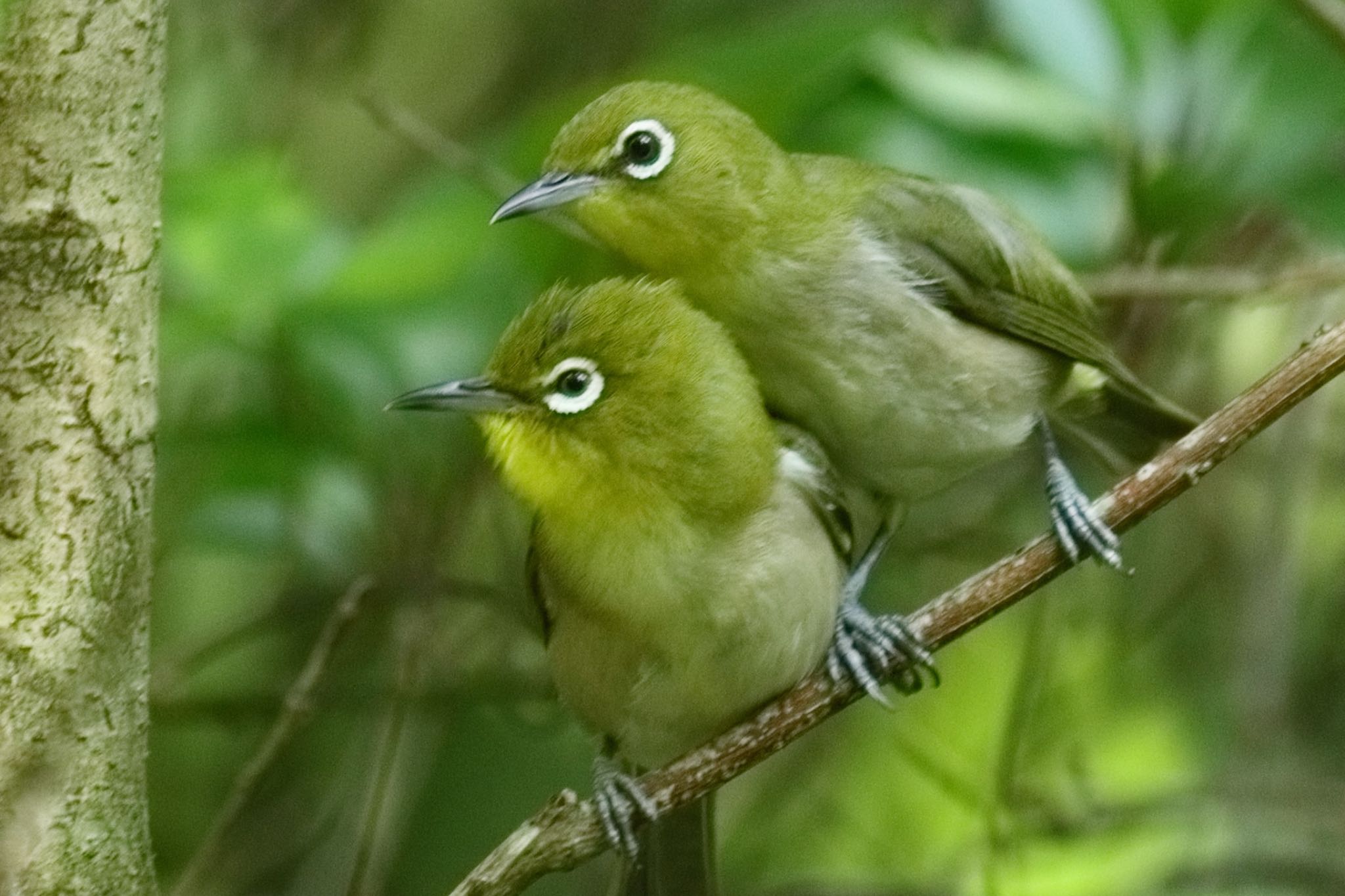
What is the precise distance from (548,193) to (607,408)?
1.33 ft

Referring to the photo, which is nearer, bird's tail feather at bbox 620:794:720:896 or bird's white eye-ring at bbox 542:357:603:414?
bird's white eye-ring at bbox 542:357:603:414

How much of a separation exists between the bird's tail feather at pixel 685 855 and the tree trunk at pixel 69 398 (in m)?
1.38

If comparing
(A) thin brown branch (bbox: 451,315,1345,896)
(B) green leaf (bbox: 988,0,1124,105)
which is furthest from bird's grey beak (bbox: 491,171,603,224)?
(B) green leaf (bbox: 988,0,1124,105)

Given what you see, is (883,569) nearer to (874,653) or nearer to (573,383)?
(874,653)

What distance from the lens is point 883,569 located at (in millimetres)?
4500

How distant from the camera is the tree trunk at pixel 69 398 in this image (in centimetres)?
181

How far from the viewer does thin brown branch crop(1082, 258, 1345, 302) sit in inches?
Answer: 130

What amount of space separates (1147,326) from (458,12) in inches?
109

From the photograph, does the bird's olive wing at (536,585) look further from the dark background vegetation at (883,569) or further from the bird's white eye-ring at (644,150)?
the bird's white eye-ring at (644,150)

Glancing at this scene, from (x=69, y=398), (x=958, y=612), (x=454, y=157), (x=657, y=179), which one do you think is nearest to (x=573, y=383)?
(x=657, y=179)

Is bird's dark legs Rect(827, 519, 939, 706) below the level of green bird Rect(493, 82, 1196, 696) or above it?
below

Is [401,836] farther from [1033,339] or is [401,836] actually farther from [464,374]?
[1033,339]

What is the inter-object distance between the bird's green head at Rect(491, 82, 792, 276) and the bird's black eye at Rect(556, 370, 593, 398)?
29 centimetres

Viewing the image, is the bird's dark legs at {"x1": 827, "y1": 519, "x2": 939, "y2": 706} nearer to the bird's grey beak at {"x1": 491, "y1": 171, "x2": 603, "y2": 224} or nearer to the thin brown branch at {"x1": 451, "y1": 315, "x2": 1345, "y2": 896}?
the thin brown branch at {"x1": 451, "y1": 315, "x2": 1345, "y2": 896}
